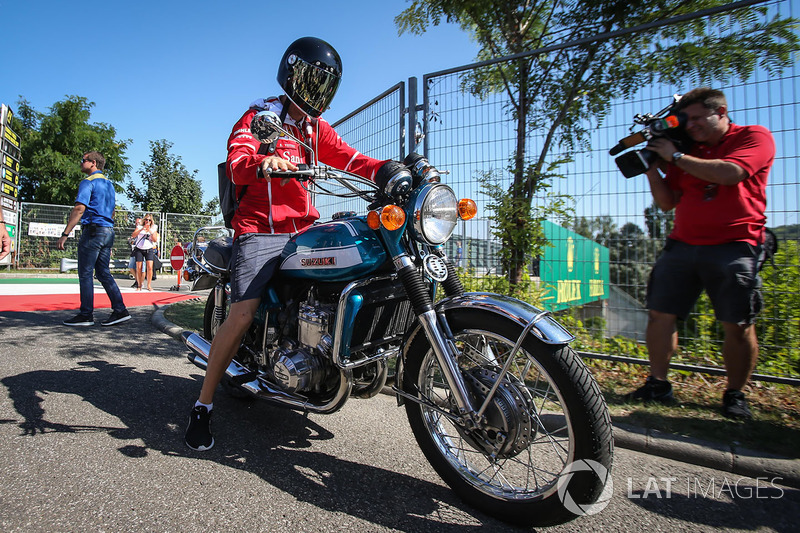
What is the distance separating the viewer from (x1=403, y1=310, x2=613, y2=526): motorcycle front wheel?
156cm

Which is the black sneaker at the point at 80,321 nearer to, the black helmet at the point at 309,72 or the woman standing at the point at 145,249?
the black helmet at the point at 309,72

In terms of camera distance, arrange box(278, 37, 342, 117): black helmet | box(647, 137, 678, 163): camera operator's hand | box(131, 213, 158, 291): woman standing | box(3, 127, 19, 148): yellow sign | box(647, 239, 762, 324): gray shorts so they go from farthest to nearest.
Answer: box(3, 127, 19, 148): yellow sign
box(131, 213, 158, 291): woman standing
box(647, 137, 678, 163): camera operator's hand
box(647, 239, 762, 324): gray shorts
box(278, 37, 342, 117): black helmet

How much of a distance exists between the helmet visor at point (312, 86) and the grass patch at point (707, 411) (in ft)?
8.24

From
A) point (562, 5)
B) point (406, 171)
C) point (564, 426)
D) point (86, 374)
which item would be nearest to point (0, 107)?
point (86, 374)

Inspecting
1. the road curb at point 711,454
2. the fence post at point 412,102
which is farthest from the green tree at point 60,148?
the road curb at point 711,454

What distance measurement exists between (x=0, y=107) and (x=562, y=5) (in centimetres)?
1702

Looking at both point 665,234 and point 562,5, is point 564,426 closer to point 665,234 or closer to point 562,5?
point 665,234

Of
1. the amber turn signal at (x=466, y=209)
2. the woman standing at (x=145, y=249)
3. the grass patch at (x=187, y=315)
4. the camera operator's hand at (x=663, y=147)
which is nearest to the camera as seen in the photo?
the amber turn signal at (x=466, y=209)

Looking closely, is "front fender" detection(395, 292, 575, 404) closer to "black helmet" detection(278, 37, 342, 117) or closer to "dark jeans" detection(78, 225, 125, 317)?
"black helmet" detection(278, 37, 342, 117)

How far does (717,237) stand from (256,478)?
9.66 feet

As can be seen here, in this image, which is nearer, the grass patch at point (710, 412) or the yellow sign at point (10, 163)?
the grass patch at point (710, 412)

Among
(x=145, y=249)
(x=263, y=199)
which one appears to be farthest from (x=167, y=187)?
(x=263, y=199)

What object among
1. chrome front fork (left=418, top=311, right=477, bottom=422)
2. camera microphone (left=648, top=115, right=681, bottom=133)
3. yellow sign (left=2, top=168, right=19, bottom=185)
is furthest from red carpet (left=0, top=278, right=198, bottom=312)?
yellow sign (left=2, top=168, right=19, bottom=185)

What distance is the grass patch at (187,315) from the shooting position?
17.5ft
